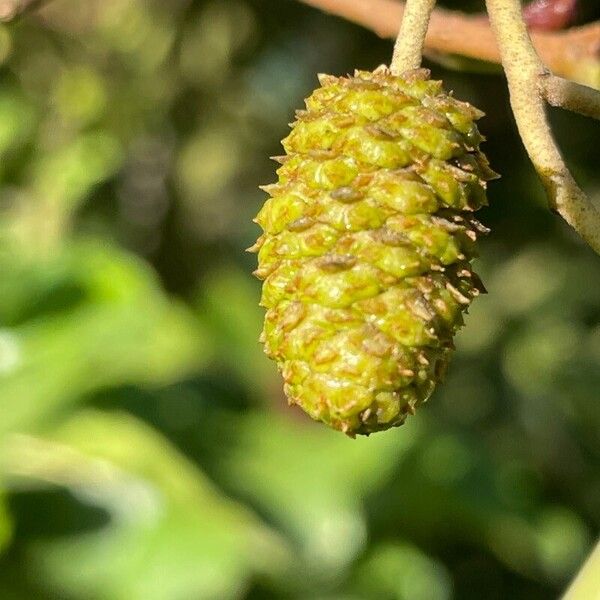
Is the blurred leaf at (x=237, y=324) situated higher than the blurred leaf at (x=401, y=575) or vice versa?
the blurred leaf at (x=237, y=324)

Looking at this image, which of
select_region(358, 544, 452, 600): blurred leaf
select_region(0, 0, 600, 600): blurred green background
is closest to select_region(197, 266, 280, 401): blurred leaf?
select_region(0, 0, 600, 600): blurred green background

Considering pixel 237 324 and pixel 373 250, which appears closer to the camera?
pixel 373 250

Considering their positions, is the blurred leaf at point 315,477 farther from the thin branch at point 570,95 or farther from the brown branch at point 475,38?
the thin branch at point 570,95

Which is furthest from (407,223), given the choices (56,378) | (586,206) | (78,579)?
(78,579)

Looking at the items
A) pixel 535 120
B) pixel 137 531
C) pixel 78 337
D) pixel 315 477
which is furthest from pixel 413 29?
pixel 315 477

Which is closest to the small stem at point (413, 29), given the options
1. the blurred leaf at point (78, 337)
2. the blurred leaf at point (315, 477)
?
the blurred leaf at point (78, 337)

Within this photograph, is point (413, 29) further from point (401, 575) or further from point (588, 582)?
point (401, 575)
